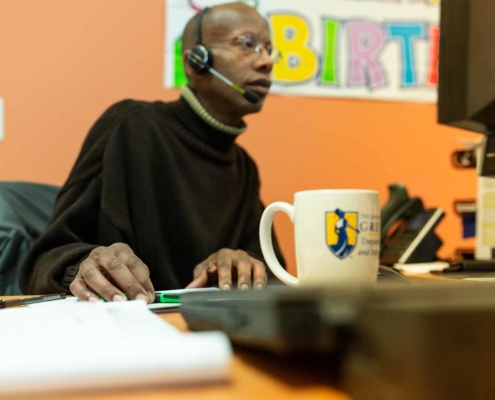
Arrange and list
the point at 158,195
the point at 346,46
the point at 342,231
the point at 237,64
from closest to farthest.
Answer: the point at 342,231 → the point at 158,195 → the point at 237,64 → the point at 346,46

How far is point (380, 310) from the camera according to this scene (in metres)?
0.21

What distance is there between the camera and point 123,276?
0.61 meters

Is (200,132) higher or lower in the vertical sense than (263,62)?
lower

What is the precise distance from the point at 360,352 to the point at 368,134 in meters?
1.58

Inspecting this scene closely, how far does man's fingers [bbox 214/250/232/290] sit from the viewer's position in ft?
2.22

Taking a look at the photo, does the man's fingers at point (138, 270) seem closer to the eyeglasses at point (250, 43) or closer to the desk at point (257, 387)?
the desk at point (257, 387)

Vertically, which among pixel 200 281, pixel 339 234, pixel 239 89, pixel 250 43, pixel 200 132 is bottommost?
pixel 200 281

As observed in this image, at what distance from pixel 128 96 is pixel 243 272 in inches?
38.4

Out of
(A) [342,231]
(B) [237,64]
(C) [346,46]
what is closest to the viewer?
(A) [342,231]

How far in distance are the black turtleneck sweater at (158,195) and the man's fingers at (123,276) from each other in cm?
25

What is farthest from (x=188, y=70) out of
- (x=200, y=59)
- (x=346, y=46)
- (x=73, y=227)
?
(x=346, y=46)

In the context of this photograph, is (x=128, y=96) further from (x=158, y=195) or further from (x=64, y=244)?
(x=64, y=244)

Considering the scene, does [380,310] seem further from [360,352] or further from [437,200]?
[437,200]

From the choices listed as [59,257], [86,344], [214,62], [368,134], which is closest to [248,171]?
[214,62]
